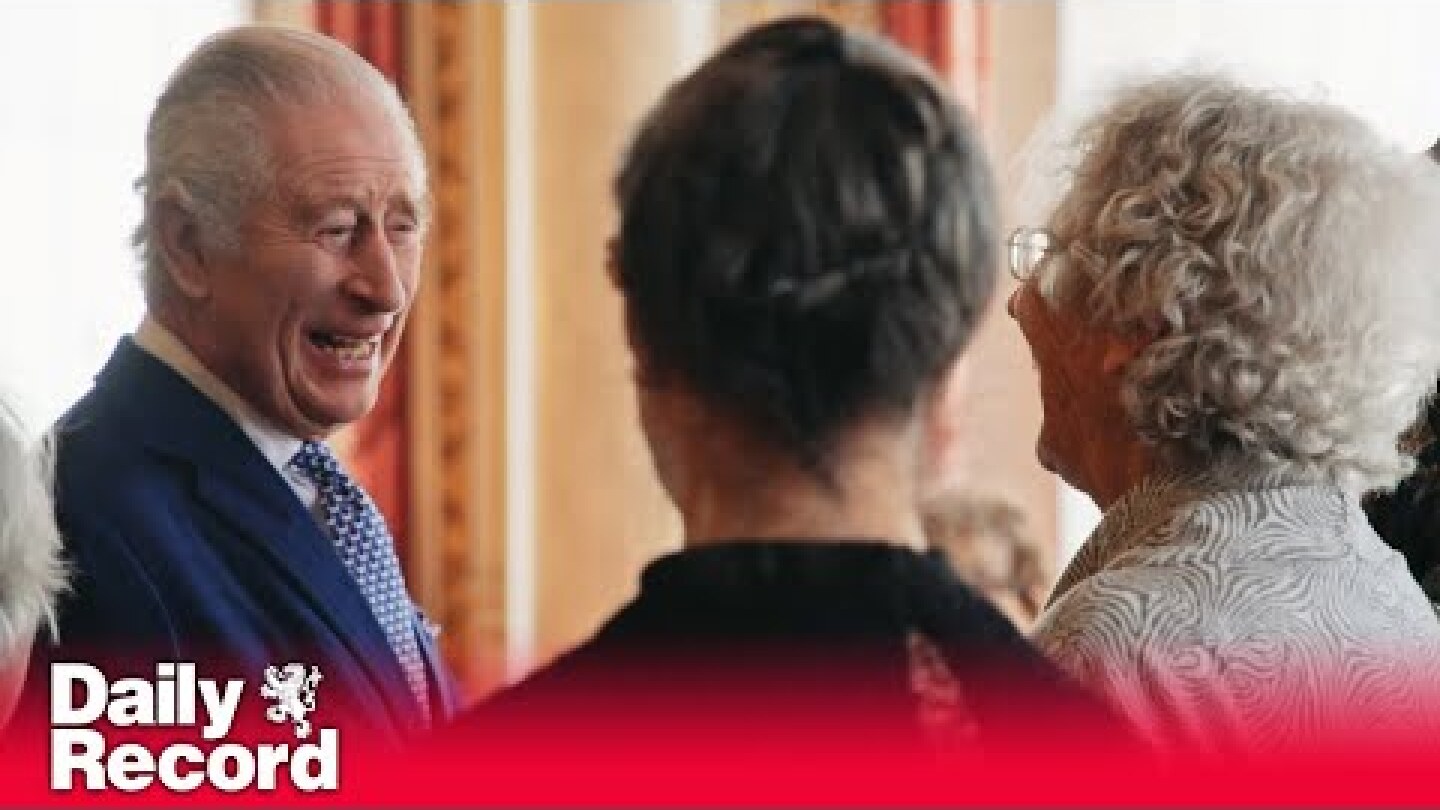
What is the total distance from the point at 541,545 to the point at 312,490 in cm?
303

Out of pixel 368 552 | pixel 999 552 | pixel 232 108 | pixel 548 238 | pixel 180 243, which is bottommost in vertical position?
pixel 999 552

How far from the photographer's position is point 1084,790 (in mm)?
1148

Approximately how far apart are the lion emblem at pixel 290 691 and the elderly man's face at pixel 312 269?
0.22m

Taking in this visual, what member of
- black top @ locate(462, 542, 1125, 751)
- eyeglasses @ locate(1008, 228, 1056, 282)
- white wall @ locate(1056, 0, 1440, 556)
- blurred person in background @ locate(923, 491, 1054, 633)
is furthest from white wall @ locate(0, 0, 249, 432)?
black top @ locate(462, 542, 1125, 751)

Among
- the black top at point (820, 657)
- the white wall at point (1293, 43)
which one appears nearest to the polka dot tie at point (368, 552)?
the black top at point (820, 657)

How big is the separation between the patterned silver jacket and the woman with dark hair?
44 cm

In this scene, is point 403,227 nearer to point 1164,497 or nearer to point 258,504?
point 258,504

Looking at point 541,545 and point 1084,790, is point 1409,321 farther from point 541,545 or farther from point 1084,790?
point 541,545

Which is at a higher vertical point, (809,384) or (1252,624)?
(809,384)

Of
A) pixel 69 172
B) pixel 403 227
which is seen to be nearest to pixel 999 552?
pixel 403 227

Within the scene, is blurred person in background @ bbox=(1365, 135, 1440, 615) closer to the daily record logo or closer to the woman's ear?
the daily record logo

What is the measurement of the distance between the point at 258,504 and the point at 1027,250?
23.3 inches

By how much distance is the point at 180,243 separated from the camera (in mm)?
1844

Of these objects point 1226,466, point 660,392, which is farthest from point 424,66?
point 660,392
